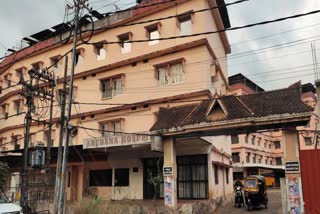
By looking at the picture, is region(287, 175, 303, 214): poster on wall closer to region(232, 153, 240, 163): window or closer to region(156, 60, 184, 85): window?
region(156, 60, 184, 85): window

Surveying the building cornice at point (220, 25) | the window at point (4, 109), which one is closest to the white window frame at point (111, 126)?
the building cornice at point (220, 25)

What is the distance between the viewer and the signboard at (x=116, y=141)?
18016mm

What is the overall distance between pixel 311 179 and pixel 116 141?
1120cm

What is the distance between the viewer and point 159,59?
74.6 feet

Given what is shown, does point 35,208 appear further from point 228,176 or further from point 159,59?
point 228,176

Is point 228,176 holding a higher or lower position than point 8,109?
lower

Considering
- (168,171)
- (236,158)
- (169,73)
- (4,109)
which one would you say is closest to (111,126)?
(169,73)

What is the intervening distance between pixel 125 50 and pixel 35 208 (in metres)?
13.5

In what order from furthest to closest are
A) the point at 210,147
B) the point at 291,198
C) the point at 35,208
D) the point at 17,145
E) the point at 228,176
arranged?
the point at 17,145
the point at 228,176
the point at 210,147
the point at 35,208
the point at 291,198

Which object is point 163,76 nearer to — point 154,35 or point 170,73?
point 170,73

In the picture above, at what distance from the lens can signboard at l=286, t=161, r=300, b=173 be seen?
39.6 feet

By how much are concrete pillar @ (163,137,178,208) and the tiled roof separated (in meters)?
0.94

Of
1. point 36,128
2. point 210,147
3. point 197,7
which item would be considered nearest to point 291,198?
point 210,147

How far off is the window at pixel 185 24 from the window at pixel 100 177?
11.3 meters
